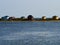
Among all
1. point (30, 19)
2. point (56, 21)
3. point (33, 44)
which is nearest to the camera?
point (33, 44)

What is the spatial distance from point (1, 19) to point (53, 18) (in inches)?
721

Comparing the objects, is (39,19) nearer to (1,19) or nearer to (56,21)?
(56,21)

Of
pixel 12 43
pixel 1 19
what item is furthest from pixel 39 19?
pixel 12 43

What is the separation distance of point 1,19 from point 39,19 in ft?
49.4

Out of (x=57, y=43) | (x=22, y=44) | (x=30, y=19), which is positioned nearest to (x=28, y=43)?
(x=22, y=44)

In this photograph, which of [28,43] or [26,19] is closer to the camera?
[28,43]

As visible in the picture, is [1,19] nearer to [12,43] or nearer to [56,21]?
[56,21]

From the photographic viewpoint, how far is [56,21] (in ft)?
390

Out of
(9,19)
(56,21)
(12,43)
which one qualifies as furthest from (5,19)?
(12,43)

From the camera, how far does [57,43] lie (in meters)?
31.9

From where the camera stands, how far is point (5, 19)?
112625 millimetres

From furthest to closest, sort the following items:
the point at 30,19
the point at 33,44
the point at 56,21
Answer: the point at 56,21 → the point at 30,19 → the point at 33,44

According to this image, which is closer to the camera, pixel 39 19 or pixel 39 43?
pixel 39 43

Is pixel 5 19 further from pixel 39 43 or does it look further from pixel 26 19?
pixel 39 43
